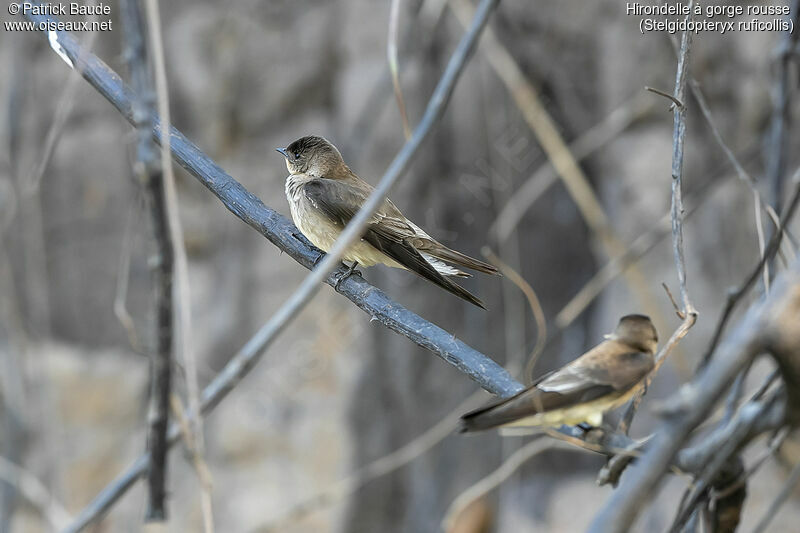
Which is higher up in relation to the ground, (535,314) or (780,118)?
(780,118)

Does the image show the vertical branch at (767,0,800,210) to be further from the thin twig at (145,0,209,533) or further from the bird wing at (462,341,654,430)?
the thin twig at (145,0,209,533)

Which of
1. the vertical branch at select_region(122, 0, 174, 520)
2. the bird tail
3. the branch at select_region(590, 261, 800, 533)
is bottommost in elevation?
the branch at select_region(590, 261, 800, 533)

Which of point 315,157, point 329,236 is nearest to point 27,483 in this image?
point 315,157

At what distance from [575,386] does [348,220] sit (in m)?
1.07

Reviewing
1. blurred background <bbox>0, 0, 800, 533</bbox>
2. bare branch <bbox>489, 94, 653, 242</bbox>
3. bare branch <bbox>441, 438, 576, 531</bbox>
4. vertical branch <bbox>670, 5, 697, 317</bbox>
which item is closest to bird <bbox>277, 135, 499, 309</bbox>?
vertical branch <bbox>670, 5, 697, 317</bbox>

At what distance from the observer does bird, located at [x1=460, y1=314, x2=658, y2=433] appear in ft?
3.35

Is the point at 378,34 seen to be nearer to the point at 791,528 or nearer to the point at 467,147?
the point at 467,147

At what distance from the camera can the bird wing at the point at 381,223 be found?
1.70 metres

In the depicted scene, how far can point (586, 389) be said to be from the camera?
110 centimetres

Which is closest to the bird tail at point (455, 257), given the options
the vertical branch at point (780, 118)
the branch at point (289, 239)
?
the branch at point (289, 239)

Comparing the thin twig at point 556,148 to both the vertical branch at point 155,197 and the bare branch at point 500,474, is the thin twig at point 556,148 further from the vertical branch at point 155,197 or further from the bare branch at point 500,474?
the vertical branch at point 155,197

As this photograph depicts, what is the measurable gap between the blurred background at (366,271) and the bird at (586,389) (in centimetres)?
246

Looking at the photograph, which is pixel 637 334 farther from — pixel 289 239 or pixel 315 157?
pixel 315 157

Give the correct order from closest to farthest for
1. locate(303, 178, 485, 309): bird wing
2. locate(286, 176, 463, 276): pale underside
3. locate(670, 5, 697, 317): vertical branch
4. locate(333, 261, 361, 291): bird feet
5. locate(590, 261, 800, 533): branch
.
Answer: locate(590, 261, 800, 533): branch
locate(670, 5, 697, 317): vertical branch
locate(303, 178, 485, 309): bird wing
locate(333, 261, 361, 291): bird feet
locate(286, 176, 463, 276): pale underside
